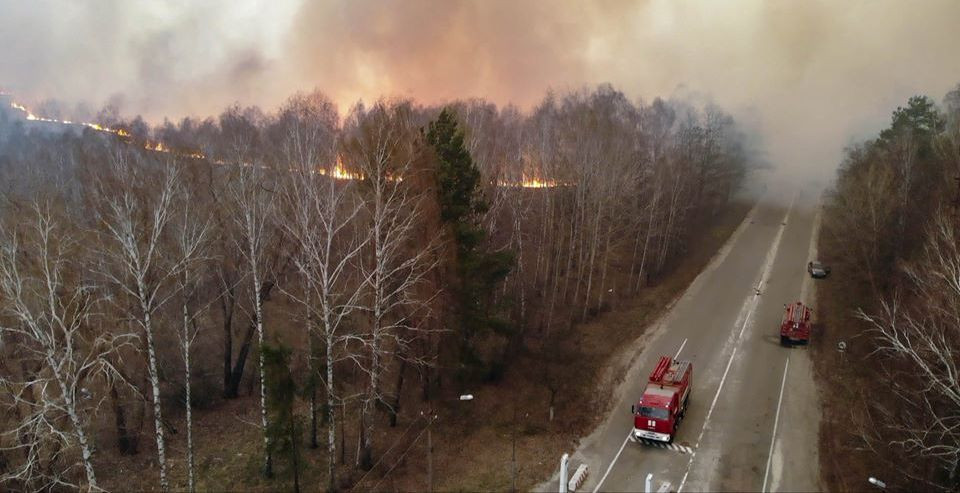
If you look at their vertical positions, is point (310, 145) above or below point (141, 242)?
above

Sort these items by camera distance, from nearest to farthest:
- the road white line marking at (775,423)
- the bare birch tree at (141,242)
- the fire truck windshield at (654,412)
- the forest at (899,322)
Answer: the bare birch tree at (141,242), the forest at (899,322), the road white line marking at (775,423), the fire truck windshield at (654,412)

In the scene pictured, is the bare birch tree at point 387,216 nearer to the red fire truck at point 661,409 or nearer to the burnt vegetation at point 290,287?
the burnt vegetation at point 290,287

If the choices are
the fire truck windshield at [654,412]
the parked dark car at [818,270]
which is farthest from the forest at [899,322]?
the fire truck windshield at [654,412]

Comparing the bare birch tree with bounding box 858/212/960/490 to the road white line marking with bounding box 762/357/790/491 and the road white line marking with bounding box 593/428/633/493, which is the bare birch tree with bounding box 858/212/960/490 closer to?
the road white line marking with bounding box 762/357/790/491

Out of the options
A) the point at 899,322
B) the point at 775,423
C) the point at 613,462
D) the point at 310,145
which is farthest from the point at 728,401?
the point at 310,145

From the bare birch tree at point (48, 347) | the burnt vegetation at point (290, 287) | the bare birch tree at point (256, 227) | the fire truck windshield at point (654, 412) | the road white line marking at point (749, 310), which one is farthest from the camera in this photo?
the fire truck windshield at point (654, 412)

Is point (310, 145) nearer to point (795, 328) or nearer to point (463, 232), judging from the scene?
point (463, 232)

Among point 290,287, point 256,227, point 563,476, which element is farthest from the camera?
point 290,287
